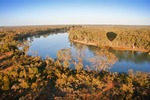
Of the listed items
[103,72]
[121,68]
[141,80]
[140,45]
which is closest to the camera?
[141,80]

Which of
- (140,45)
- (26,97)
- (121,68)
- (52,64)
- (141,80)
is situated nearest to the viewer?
(26,97)

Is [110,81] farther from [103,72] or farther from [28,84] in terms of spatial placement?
[28,84]

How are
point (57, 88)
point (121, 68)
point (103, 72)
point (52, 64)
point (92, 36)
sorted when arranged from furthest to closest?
point (92, 36), point (121, 68), point (52, 64), point (103, 72), point (57, 88)

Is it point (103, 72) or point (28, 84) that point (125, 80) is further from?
point (28, 84)

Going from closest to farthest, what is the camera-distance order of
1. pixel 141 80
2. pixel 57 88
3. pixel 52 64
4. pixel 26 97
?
pixel 26 97 < pixel 57 88 < pixel 141 80 < pixel 52 64

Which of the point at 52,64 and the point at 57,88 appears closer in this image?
the point at 57,88

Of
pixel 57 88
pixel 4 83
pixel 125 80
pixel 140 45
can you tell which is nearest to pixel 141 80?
pixel 125 80

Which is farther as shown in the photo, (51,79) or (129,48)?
(129,48)

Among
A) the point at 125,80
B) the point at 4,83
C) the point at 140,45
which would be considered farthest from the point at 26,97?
the point at 140,45
